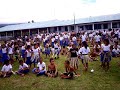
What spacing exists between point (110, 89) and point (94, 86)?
81 cm

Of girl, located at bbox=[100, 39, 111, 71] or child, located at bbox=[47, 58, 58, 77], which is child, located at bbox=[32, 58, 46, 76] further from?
girl, located at bbox=[100, 39, 111, 71]

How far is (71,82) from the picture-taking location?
1097 centimetres

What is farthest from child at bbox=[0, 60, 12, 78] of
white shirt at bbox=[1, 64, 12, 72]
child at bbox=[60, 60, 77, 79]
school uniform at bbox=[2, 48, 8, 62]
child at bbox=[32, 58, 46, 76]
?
child at bbox=[60, 60, 77, 79]

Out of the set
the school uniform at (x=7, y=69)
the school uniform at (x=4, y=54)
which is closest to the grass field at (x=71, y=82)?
the school uniform at (x=7, y=69)

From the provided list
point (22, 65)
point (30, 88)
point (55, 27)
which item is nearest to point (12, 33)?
point (55, 27)

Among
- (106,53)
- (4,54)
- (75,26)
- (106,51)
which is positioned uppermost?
(75,26)

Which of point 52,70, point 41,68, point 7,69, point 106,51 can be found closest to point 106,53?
point 106,51

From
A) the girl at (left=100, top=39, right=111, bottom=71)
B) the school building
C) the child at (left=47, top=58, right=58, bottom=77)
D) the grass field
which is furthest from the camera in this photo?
the school building

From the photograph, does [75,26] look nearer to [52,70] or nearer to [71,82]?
[52,70]

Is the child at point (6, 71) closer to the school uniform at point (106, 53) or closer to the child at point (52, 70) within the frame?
the child at point (52, 70)

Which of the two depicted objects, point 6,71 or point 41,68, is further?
point 6,71

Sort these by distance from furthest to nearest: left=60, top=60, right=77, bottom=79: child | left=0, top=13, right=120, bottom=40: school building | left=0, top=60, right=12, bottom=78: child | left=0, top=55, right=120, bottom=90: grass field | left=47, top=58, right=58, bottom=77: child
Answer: left=0, top=13, right=120, bottom=40: school building, left=0, top=60, right=12, bottom=78: child, left=47, top=58, right=58, bottom=77: child, left=60, top=60, right=77, bottom=79: child, left=0, top=55, right=120, bottom=90: grass field

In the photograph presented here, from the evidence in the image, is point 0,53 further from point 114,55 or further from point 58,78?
point 114,55

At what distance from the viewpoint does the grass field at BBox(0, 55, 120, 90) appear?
10195 mm
